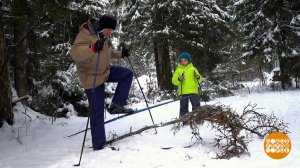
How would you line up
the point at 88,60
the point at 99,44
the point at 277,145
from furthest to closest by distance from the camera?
the point at 88,60 → the point at 99,44 → the point at 277,145

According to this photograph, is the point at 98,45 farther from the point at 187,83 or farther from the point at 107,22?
the point at 187,83

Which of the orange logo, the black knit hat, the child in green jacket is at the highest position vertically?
the black knit hat

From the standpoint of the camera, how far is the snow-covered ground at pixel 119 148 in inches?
165

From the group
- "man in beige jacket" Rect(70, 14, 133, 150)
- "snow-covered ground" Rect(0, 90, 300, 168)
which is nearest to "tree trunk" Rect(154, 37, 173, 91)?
"snow-covered ground" Rect(0, 90, 300, 168)

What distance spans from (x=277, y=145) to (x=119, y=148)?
2.31m

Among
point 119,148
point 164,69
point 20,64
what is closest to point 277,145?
point 119,148

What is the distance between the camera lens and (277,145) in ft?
15.0

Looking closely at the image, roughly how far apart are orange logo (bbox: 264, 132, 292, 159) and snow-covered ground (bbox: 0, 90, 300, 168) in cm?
8

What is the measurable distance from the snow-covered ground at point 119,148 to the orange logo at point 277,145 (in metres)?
0.08

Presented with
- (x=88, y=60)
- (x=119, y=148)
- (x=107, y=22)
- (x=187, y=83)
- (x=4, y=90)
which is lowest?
(x=119, y=148)

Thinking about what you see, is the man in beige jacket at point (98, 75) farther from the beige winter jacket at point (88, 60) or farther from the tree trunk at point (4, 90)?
the tree trunk at point (4, 90)

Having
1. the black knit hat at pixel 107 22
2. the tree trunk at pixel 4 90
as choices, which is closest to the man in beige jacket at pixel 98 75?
the black knit hat at pixel 107 22

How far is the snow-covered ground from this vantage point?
4.20m

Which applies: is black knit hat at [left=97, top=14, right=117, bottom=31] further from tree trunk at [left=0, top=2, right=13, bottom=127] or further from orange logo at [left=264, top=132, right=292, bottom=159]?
orange logo at [left=264, top=132, right=292, bottom=159]
